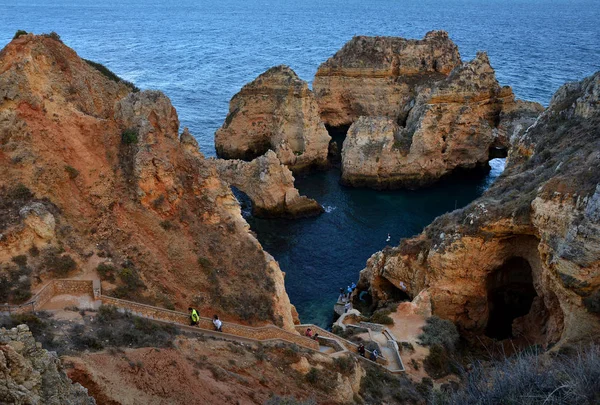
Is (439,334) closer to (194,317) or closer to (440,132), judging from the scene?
(194,317)

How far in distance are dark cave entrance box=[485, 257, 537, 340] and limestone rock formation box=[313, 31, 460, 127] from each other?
130 feet

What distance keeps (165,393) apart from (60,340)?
13.3 feet

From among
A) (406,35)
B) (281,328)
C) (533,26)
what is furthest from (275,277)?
(533,26)

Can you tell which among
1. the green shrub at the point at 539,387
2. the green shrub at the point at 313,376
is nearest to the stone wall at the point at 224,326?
the green shrub at the point at 313,376

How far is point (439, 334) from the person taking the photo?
101ft

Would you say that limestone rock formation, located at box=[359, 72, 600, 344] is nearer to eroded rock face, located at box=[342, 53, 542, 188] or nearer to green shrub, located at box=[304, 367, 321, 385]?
green shrub, located at box=[304, 367, 321, 385]

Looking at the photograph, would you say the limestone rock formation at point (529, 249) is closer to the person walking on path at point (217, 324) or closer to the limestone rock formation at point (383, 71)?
the person walking on path at point (217, 324)

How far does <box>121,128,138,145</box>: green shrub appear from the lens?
2691 centimetres

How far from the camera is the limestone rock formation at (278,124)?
62.7 metres

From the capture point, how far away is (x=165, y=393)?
1584cm

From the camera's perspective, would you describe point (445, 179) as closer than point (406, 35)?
Yes

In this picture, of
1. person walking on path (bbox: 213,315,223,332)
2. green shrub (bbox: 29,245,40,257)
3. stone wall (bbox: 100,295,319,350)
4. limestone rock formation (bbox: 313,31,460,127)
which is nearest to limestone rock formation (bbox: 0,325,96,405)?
stone wall (bbox: 100,295,319,350)

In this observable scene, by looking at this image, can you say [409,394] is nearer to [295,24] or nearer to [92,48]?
[92,48]

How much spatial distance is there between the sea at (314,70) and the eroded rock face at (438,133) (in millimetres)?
2269
